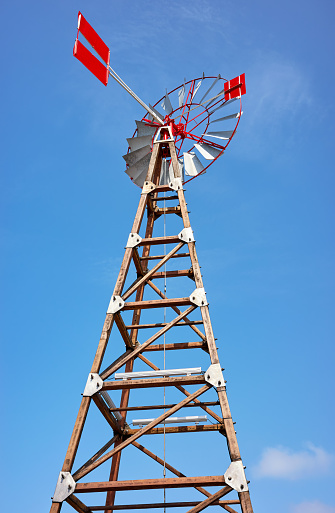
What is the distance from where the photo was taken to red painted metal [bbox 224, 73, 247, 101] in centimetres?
1247

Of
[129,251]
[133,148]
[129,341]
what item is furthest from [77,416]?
[133,148]

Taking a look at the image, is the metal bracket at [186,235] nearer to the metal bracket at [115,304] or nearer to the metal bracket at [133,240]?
the metal bracket at [133,240]

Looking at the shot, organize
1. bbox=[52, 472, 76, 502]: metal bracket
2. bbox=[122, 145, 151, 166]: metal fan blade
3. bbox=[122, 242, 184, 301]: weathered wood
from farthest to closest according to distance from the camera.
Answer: bbox=[122, 145, 151, 166]: metal fan blade < bbox=[122, 242, 184, 301]: weathered wood < bbox=[52, 472, 76, 502]: metal bracket

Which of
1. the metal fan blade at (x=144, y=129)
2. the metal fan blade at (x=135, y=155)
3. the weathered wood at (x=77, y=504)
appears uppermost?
the metal fan blade at (x=144, y=129)

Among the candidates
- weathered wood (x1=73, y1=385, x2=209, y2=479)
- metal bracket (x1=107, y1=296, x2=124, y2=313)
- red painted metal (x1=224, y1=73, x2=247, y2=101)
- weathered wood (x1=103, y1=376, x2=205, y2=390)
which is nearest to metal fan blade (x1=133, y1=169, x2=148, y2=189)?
red painted metal (x1=224, y1=73, x2=247, y2=101)

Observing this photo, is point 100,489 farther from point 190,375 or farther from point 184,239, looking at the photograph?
point 184,239

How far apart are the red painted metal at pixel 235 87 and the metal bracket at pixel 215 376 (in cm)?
715

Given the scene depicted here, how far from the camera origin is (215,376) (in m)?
8.27

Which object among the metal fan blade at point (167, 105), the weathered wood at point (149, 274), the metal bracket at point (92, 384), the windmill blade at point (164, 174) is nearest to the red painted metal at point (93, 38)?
the metal fan blade at point (167, 105)

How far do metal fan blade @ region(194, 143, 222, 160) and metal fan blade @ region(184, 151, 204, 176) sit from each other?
25cm

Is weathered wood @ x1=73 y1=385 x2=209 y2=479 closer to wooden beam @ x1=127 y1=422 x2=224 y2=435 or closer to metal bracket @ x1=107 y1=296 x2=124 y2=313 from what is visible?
wooden beam @ x1=127 y1=422 x2=224 y2=435

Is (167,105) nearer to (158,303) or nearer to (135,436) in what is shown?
(158,303)

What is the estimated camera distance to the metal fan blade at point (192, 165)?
42.1ft

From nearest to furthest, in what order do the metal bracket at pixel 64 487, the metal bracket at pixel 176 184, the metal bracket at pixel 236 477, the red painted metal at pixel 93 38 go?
the metal bracket at pixel 236 477 → the metal bracket at pixel 64 487 → the red painted metal at pixel 93 38 → the metal bracket at pixel 176 184
